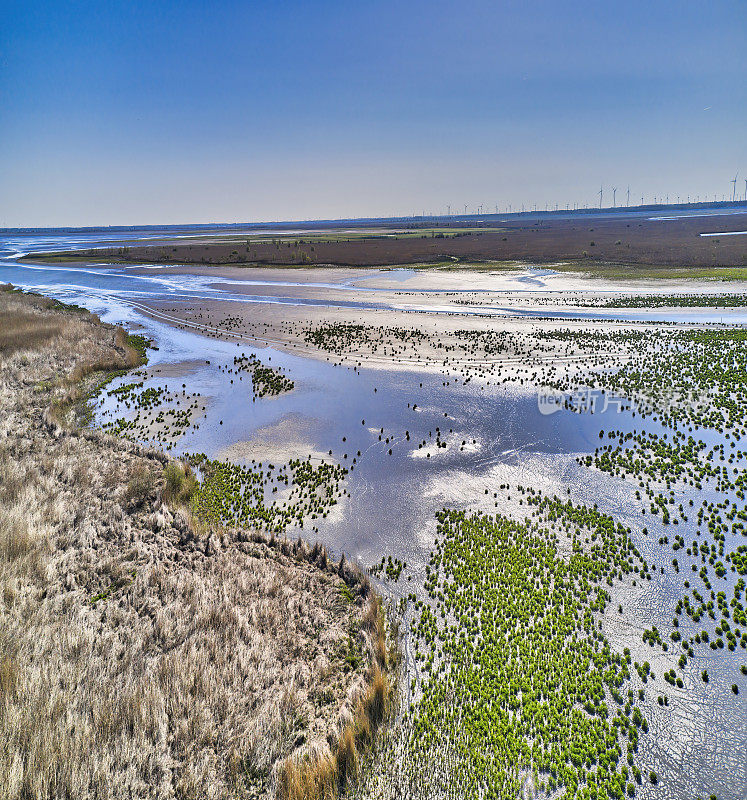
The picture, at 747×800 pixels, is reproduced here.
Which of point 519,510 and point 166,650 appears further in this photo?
point 519,510

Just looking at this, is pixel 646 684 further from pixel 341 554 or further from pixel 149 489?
pixel 149 489

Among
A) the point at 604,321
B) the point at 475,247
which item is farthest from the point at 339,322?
the point at 475,247

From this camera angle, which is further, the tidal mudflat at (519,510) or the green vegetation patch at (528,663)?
the tidal mudflat at (519,510)

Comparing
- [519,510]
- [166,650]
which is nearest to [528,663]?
[519,510]

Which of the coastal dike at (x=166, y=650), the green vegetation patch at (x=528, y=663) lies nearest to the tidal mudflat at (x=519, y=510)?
the green vegetation patch at (x=528, y=663)

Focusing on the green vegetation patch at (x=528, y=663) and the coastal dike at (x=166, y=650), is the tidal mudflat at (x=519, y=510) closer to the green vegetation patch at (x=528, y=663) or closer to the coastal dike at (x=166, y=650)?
the green vegetation patch at (x=528, y=663)

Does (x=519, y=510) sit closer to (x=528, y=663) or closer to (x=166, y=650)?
(x=528, y=663)

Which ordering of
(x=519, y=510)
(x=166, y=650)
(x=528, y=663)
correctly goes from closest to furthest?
(x=166, y=650)
(x=528, y=663)
(x=519, y=510)
